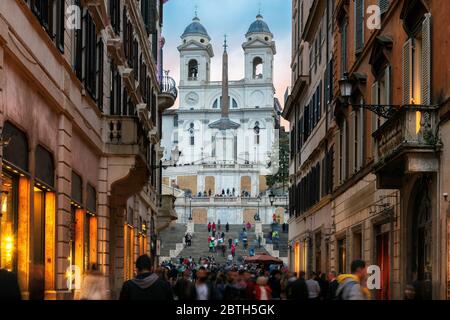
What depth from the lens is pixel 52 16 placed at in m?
19.2

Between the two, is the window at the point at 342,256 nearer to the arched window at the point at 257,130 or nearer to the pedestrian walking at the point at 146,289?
the pedestrian walking at the point at 146,289

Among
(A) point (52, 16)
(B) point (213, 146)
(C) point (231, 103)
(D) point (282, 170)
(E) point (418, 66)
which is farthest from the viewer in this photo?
(C) point (231, 103)

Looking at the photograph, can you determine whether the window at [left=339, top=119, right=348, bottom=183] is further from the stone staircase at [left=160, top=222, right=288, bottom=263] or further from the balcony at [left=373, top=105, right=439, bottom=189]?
the stone staircase at [left=160, top=222, right=288, bottom=263]

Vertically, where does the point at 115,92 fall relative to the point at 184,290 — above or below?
above

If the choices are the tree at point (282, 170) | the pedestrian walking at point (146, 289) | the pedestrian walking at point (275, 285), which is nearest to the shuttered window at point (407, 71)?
the pedestrian walking at point (275, 285)

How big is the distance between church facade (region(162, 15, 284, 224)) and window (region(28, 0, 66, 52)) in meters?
123

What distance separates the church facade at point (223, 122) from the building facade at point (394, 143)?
113 metres

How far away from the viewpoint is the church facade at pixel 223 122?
5979 inches

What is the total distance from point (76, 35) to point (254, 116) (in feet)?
496

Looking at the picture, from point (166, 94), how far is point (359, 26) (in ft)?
77.5

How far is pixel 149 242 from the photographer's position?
4581 centimetres

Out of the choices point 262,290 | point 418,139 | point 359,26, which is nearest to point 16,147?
point 262,290

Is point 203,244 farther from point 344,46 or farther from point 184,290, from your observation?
point 184,290
